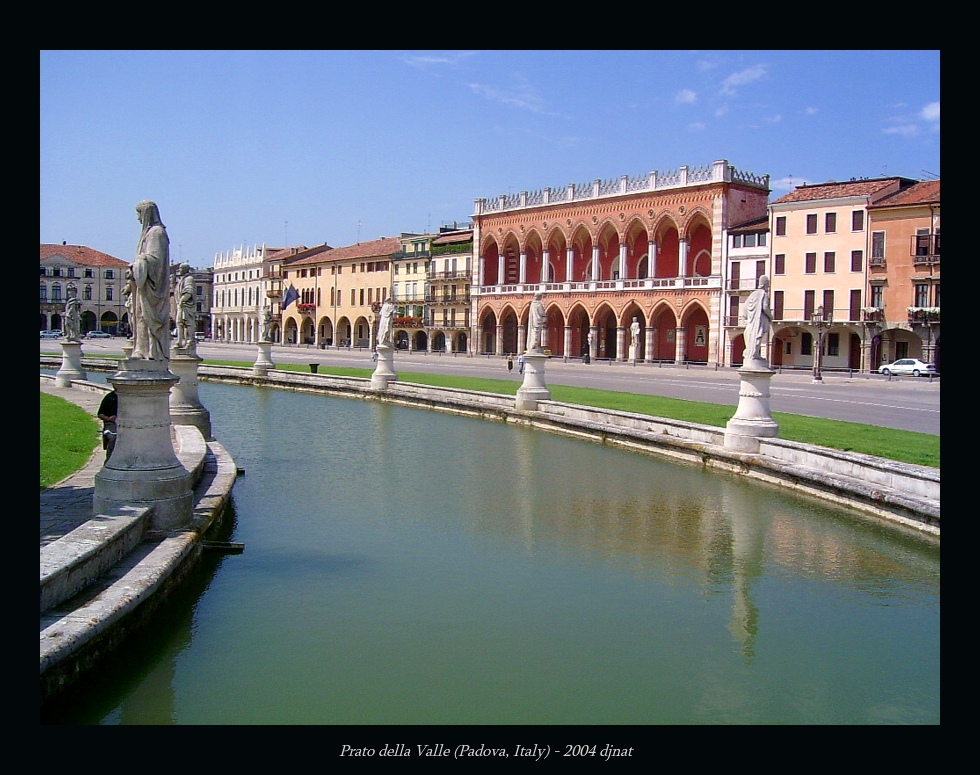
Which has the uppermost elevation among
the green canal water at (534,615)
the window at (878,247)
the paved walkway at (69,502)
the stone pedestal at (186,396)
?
the window at (878,247)

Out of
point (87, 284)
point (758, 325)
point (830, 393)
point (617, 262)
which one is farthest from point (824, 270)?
point (87, 284)

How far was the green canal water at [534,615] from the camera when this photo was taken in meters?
5.58

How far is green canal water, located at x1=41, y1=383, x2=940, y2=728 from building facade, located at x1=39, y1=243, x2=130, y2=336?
97395 mm

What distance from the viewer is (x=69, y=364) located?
25.4 metres

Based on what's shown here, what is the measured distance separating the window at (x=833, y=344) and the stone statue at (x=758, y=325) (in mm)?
40456

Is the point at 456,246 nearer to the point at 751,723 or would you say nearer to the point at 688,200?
the point at 688,200

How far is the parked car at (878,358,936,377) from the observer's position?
43.6m

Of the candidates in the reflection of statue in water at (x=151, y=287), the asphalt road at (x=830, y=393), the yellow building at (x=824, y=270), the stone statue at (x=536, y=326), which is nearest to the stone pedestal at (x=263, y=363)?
the asphalt road at (x=830, y=393)

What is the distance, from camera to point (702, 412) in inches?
774

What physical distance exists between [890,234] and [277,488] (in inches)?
1808

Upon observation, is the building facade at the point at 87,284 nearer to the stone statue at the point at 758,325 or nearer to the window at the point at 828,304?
the window at the point at 828,304

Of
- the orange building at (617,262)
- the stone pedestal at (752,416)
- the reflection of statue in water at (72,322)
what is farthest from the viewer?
the orange building at (617,262)

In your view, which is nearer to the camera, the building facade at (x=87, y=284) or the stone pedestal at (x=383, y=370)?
the stone pedestal at (x=383, y=370)
